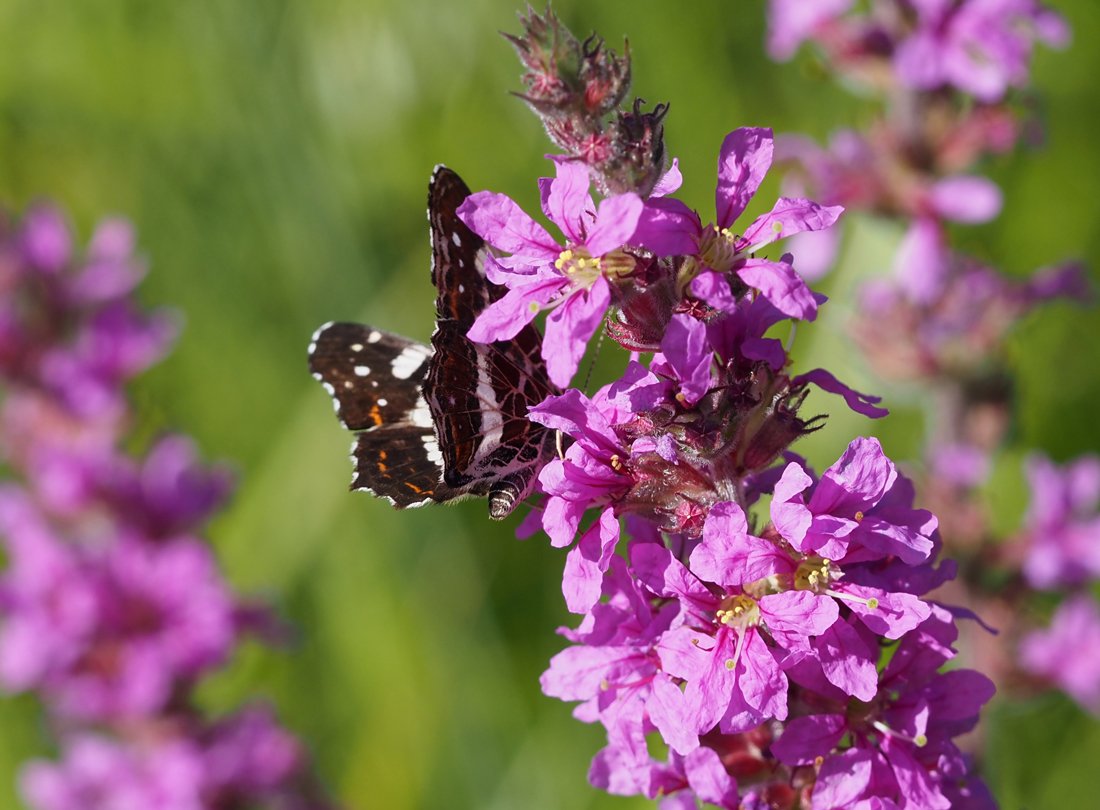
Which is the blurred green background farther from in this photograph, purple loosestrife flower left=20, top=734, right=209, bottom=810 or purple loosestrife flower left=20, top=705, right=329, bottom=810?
purple loosestrife flower left=20, top=734, right=209, bottom=810

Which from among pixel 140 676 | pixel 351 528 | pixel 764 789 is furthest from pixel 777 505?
pixel 351 528

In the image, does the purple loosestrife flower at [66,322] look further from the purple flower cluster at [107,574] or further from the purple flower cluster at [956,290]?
the purple flower cluster at [956,290]

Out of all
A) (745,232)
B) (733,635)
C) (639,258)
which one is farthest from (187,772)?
(745,232)

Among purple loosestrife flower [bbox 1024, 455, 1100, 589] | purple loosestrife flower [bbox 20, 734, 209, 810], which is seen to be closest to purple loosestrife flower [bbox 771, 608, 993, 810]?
purple loosestrife flower [bbox 1024, 455, 1100, 589]

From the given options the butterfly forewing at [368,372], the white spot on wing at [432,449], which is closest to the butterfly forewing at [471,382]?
the white spot on wing at [432,449]

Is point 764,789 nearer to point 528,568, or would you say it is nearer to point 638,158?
point 638,158

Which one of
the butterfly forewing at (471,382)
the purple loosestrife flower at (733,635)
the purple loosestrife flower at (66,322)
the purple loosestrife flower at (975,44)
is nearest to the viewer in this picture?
the purple loosestrife flower at (733,635)
